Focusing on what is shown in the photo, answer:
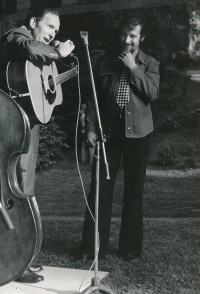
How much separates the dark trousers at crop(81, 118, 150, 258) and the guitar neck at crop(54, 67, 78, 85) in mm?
497

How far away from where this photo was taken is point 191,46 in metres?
3.02

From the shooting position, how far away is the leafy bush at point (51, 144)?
3402 millimetres

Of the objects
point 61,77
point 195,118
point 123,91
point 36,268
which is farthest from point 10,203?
point 195,118

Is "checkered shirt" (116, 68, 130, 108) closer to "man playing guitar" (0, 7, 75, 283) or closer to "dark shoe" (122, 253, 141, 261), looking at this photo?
"man playing guitar" (0, 7, 75, 283)

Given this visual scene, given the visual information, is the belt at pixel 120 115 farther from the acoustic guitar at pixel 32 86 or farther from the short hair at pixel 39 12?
the short hair at pixel 39 12

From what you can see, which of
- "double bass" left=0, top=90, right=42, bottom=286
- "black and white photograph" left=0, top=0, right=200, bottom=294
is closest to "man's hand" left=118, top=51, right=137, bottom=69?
"black and white photograph" left=0, top=0, right=200, bottom=294

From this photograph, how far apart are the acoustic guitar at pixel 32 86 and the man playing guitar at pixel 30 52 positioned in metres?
0.05

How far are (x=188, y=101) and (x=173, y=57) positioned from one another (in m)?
0.34

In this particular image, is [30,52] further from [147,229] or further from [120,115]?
[147,229]

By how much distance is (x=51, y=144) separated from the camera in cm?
348

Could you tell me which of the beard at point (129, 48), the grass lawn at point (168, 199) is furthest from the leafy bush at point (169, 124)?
the beard at point (129, 48)

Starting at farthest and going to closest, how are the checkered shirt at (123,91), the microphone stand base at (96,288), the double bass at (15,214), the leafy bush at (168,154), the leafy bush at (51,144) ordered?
the leafy bush at (51,144) < the leafy bush at (168,154) < the checkered shirt at (123,91) < the microphone stand base at (96,288) < the double bass at (15,214)

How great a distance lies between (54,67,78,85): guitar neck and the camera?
293cm

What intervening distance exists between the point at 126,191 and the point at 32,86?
1.02 meters
